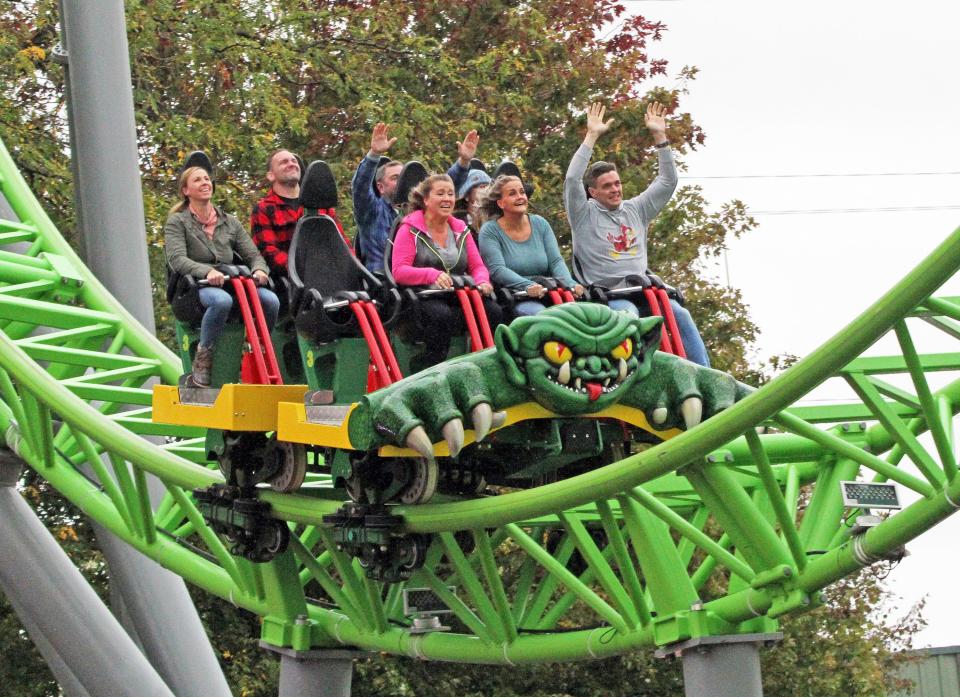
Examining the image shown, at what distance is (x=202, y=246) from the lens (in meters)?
7.09

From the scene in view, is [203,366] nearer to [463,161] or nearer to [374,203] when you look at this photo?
[374,203]

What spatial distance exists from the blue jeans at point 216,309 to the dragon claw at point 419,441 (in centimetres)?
174

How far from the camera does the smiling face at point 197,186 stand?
7.12 metres

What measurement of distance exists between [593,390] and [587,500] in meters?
0.35

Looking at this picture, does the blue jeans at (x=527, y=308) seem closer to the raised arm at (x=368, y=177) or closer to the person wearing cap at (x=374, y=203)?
the person wearing cap at (x=374, y=203)

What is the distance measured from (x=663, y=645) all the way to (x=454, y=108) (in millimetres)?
8162

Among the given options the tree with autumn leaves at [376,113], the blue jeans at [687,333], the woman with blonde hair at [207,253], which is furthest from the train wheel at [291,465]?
the tree with autumn leaves at [376,113]

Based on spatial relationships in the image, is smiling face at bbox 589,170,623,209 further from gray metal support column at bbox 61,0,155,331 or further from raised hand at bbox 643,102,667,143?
gray metal support column at bbox 61,0,155,331

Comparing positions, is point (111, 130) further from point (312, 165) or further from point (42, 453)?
point (312, 165)

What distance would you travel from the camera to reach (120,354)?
33.0 feet

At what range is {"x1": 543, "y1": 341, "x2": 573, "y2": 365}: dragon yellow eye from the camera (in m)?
5.37

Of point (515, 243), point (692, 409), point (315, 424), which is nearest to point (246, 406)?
point (315, 424)

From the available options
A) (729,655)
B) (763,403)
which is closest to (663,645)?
(729,655)

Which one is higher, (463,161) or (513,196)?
(463,161)
